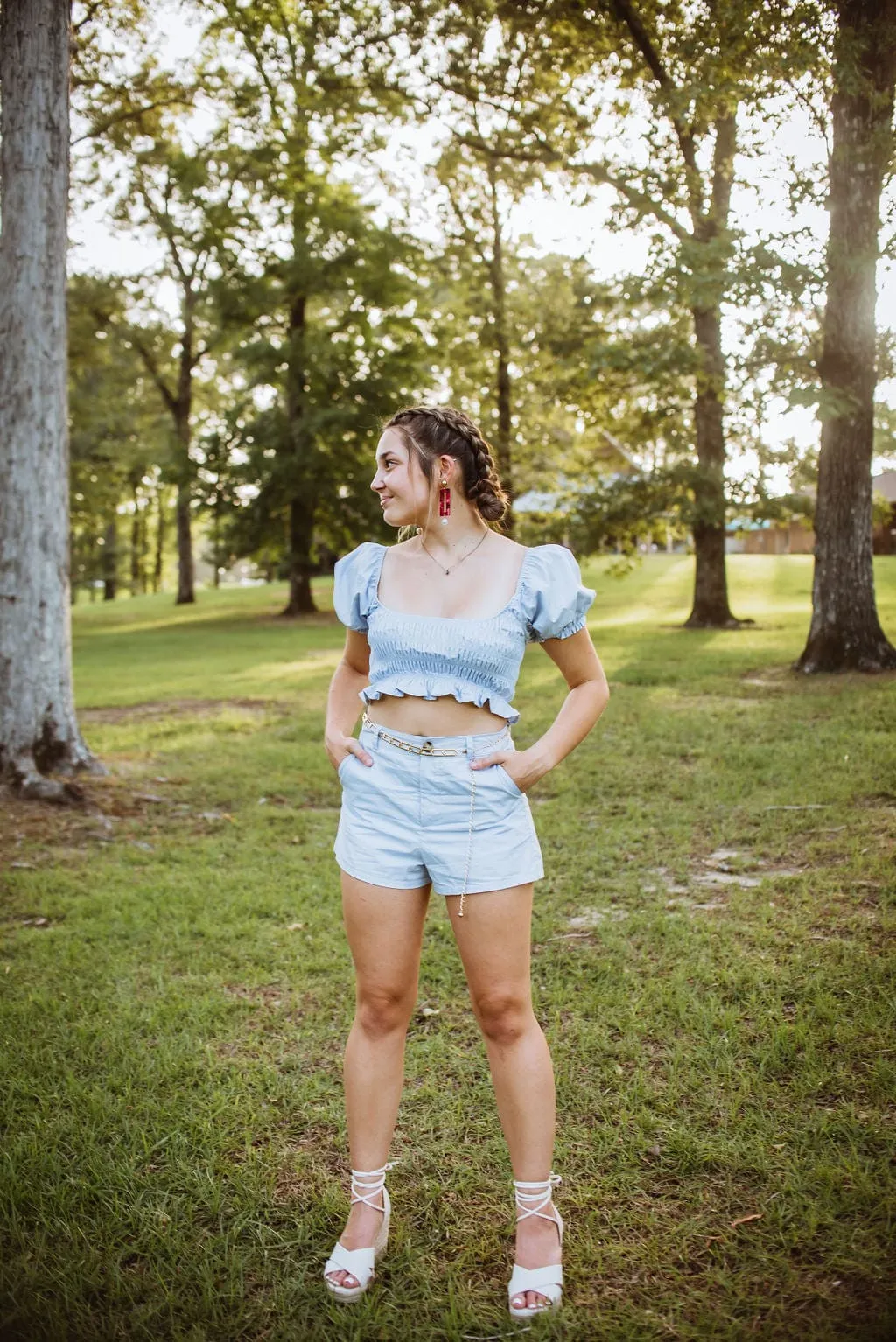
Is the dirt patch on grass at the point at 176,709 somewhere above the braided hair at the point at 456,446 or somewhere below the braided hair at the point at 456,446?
below

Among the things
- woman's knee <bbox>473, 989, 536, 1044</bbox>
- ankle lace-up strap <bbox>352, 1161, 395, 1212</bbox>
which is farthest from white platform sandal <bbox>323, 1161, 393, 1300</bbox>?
woman's knee <bbox>473, 989, 536, 1044</bbox>

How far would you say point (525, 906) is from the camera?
2547 mm

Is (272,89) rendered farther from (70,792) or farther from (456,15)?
(70,792)

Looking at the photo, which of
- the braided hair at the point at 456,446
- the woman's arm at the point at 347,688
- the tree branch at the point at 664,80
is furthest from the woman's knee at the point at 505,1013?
the tree branch at the point at 664,80

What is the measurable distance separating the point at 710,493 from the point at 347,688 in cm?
1464

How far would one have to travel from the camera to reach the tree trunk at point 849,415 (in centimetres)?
1044

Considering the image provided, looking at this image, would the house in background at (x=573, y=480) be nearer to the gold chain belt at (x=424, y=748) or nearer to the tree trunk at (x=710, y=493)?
the tree trunk at (x=710, y=493)

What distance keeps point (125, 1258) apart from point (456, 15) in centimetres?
1513

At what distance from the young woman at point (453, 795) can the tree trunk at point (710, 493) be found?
1219cm

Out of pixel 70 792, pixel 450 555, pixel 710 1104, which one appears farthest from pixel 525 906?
pixel 70 792

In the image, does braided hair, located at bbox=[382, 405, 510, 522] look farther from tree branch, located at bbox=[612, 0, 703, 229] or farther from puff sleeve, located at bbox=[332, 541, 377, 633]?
tree branch, located at bbox=[612, 0, 703, 229]

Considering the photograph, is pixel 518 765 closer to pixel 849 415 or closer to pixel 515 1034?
pixel 515 1034

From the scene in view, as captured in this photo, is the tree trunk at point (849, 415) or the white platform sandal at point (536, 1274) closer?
the white platform sandal at point (536, 1274)

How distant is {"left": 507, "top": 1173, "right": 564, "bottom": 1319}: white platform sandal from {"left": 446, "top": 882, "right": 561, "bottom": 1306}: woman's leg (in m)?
0.01
